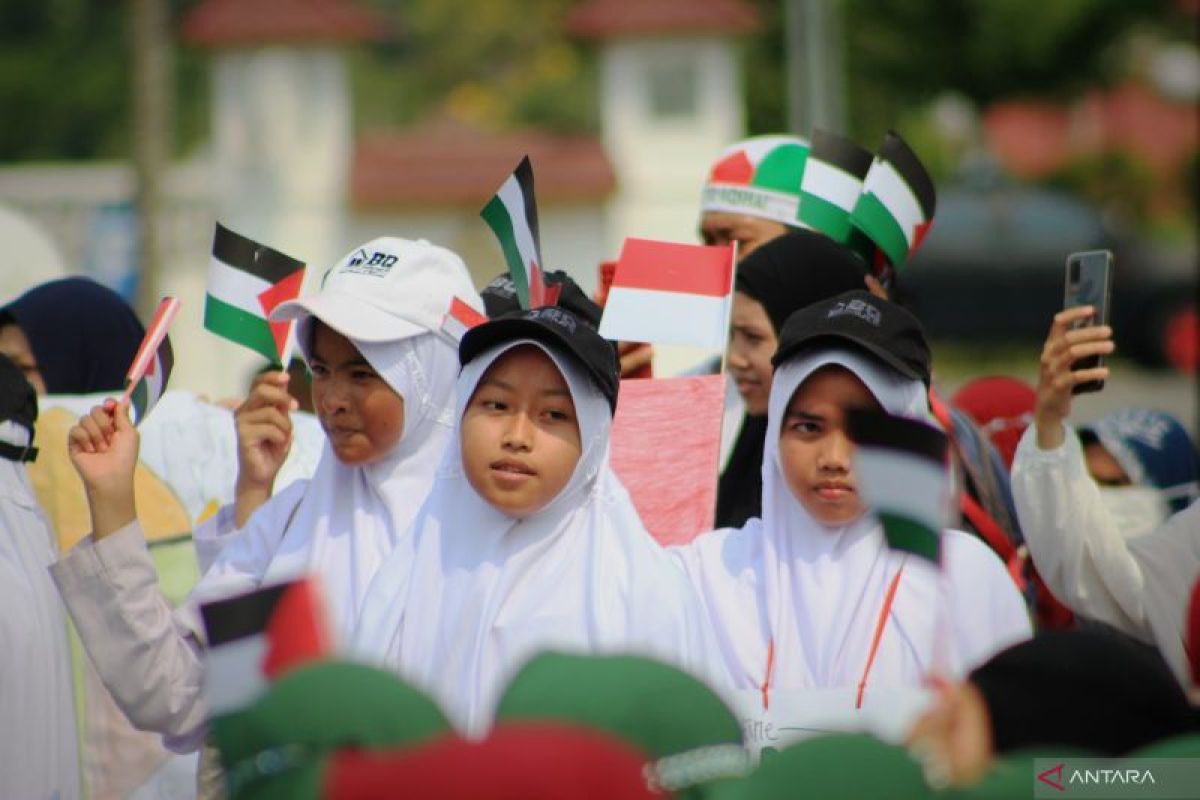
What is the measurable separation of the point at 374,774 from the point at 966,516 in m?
2.77

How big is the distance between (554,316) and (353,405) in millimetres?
551

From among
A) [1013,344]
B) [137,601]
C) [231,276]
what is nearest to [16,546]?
[137,601]

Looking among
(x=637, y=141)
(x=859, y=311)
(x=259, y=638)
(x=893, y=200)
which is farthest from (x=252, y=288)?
(x=637, y=141)

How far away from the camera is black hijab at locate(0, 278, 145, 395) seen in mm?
5492

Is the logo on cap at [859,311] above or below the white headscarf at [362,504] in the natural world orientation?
above

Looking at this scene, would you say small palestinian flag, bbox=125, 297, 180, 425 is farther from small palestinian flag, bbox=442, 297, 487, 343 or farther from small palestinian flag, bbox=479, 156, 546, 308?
small palestinian flag, bbox=479, 156, 546, 308

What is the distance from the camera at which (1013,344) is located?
2322 cm

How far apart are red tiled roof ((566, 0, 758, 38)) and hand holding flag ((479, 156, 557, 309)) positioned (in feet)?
44.1

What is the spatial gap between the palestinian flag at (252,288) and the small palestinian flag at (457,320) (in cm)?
51

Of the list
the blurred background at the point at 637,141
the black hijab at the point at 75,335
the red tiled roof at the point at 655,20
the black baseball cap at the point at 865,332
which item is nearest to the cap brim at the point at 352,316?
the black baseball cap at the point at 865,332

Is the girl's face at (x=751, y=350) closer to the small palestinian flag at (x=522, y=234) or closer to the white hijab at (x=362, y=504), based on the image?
the small palestinian flag at (x=522, y=234)

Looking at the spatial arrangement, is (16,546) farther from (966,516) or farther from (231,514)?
(966,516)

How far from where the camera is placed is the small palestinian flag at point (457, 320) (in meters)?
4.36

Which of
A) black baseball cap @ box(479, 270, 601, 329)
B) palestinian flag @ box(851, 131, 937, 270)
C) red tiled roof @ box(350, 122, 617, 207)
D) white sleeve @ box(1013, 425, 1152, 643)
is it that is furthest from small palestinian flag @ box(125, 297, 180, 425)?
red tiled roof @ box(350, 122, 617, 207)
